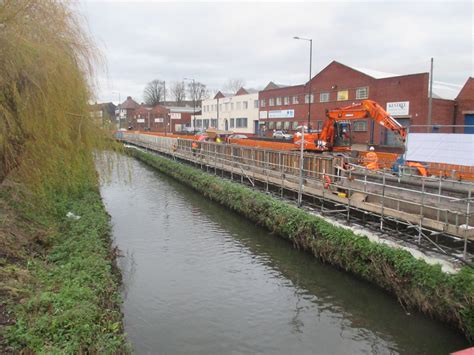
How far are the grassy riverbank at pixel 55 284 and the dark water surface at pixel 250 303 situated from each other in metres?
1.17

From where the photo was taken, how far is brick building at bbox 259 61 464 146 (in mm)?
36125

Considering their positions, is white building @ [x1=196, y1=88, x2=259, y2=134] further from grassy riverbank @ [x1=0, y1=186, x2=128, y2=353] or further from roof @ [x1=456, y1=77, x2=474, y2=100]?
grassy riverbank @ [x1=0, y1=186, x2=128, y2=353]

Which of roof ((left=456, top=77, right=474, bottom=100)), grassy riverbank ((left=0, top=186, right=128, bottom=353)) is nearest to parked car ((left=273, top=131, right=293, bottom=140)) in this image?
roof ((left=456, top=77, right=474, bottom=100))

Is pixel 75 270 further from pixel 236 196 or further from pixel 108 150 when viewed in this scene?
pixel 236 196

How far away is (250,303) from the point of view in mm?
9508

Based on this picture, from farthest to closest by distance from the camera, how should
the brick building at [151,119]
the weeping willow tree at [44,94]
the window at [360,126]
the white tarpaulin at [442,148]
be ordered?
the brick building at [151,119]
the window at [360,126]
the white tarpaulin at [442,148]
the weeping willow tree at [44,94]

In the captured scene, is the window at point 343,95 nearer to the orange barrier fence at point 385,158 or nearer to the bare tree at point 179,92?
the orange barrier fence at point 385,158

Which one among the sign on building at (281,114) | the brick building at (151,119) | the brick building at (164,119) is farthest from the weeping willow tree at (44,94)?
the brick building at (164,119)

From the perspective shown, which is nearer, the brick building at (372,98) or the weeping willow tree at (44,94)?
the weeping willow tree at (44,94)

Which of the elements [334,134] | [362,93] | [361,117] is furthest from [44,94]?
[362,93]

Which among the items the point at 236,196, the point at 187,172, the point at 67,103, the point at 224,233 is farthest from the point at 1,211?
the point at 187,172

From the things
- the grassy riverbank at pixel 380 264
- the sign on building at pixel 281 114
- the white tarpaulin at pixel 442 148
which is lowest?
the grassy riverbank at pixel 380 264

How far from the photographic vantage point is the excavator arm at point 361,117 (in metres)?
16.1

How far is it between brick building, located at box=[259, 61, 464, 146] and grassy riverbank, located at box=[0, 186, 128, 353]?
25429mm
